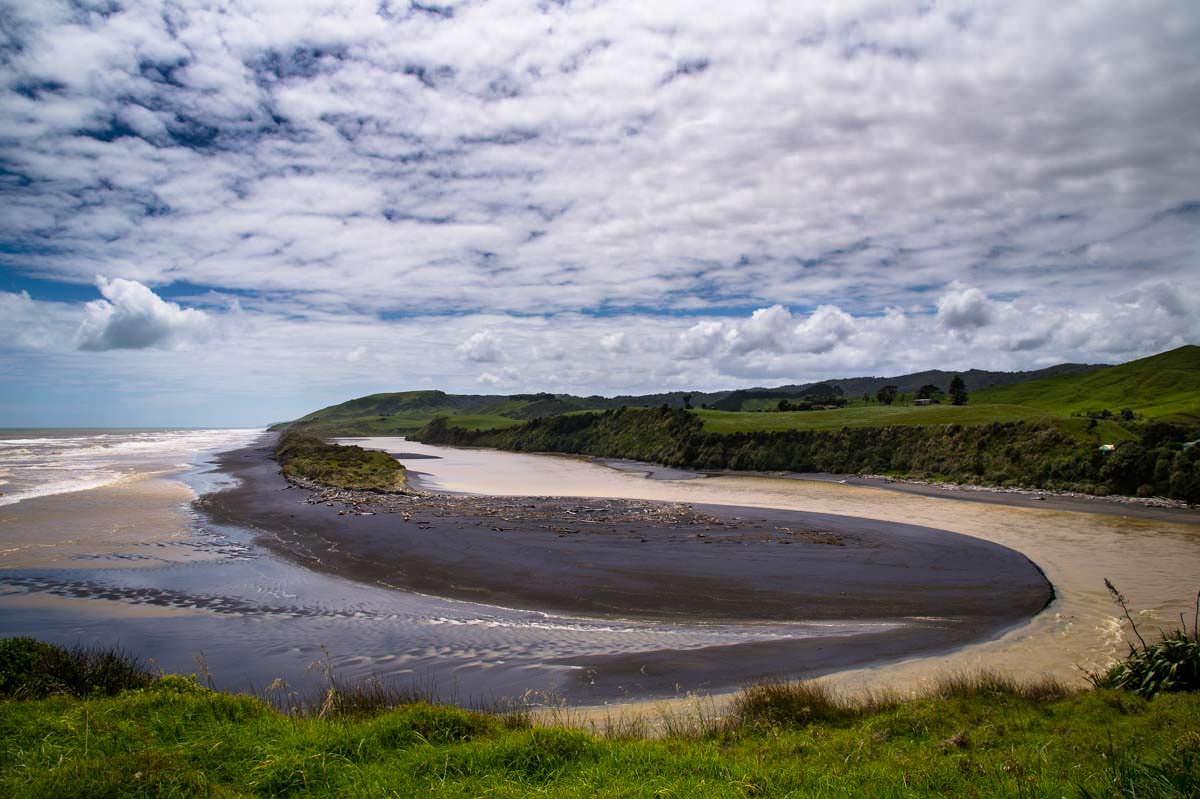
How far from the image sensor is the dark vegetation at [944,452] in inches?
1665

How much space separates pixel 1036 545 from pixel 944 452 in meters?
33.1

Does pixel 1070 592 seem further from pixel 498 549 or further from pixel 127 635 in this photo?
pixel 127 635

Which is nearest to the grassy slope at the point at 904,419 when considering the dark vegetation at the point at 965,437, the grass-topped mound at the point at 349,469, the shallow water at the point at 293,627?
the dark vegetation at the point at 965,437

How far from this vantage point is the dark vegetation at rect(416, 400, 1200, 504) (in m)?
42.3

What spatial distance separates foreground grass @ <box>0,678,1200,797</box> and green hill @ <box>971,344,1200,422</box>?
78258 millimetres

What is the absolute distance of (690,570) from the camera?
75.3 feet

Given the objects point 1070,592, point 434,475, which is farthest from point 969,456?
point 434,475

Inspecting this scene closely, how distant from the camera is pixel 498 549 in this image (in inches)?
1041

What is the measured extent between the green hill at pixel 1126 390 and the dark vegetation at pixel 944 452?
2639cm

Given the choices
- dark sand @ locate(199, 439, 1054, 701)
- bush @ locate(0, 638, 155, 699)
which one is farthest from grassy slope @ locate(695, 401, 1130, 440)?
bush @ locate(0, 638, 155, 699)

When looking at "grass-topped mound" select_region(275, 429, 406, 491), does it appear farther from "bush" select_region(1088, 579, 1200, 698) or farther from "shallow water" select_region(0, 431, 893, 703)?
"bush" select_region(1088, 579, 1200, 698)

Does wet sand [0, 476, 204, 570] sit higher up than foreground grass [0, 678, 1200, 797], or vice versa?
foreground grass [0, 678, 1200, 797]

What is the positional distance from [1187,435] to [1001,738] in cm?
5441

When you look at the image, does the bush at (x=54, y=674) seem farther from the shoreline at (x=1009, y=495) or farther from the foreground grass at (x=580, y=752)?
the shoreline at (x=1009, y=495)
